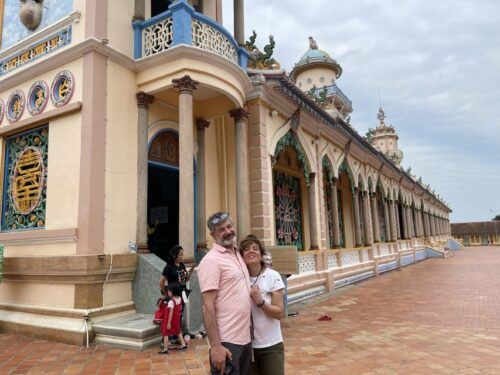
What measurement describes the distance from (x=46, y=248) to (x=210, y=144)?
3985 mm

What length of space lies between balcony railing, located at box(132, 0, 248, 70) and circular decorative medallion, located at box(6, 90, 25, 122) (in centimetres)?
249

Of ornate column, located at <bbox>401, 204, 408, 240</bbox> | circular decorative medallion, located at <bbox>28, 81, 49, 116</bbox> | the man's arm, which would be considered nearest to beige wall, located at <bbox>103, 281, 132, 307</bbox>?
circular decorative medallion, located at <bbox>28, 81, 49, 116</bbox>

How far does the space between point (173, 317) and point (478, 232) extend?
60.2 meters

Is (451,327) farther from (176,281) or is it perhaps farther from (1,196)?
(1,196)

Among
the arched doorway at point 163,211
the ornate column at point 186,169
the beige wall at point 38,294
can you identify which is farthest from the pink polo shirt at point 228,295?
the arched doorway at point 163,211

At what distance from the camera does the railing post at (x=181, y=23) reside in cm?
648

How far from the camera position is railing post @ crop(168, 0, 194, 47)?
21.3ft

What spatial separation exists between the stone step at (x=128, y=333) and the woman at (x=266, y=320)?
3.02m

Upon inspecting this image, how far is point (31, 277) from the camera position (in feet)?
20.6

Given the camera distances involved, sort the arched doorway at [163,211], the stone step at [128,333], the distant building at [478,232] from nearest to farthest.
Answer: the stone step at [128,333] < the arched doorway at [163,211] < the distant building at [478,232]

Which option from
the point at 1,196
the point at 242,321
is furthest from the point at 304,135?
the point at 242,321

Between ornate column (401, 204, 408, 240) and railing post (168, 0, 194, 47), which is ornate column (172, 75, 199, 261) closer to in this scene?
railing post (168, 0, 194, 47)

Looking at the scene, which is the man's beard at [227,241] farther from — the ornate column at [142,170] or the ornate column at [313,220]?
the ornate column at [313,220]

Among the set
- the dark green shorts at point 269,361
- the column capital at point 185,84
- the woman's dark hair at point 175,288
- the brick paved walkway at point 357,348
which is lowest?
the brick paved walkway at point 357,348
